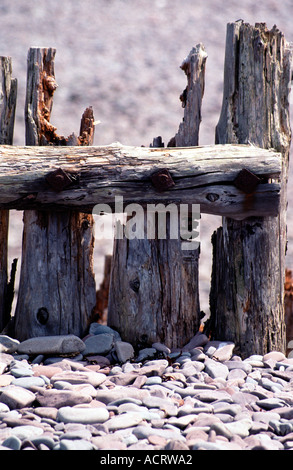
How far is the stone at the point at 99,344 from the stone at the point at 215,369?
64cm

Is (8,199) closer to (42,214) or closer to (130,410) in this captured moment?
(42,214)

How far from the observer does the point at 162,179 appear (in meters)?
→ 3.88

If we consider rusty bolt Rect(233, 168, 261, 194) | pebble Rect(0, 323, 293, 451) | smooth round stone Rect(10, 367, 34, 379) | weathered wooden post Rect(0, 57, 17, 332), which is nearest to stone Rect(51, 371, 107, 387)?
pebble Rect(0, 323, 293, 451)

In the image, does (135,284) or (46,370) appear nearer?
(46,370)

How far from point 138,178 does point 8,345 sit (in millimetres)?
1363

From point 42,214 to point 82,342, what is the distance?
896 millimetres

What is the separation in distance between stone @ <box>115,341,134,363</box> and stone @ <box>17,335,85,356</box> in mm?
Answer: 230

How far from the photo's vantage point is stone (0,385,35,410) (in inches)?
124

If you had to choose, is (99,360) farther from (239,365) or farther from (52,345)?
(239,365)

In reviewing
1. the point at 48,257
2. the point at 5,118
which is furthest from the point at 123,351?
the point at 5,118

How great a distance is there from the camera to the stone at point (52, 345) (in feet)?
12.9

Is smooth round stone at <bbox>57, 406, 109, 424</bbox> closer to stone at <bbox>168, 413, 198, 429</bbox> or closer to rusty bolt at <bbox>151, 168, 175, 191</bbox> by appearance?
stone at <bbox>168, 413, 198, 429</bbox>

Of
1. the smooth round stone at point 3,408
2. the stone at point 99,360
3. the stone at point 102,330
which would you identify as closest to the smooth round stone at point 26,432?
the smooth round stone at point 3,408

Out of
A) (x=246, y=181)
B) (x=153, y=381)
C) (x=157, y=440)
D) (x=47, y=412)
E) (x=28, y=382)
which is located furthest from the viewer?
(x=246, y=181)
